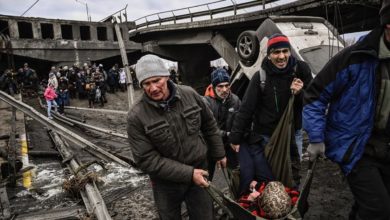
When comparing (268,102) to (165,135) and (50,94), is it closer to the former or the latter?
(165,135)

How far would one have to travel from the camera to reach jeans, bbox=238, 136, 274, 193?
10.6 feet

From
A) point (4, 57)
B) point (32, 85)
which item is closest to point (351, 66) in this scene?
point (32, 85)

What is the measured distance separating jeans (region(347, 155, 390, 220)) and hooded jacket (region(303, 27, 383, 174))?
0.24ft

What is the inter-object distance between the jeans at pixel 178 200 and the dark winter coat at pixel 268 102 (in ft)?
2.71

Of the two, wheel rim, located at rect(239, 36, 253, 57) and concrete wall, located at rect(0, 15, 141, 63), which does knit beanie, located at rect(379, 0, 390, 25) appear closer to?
wheel rim, located at rect(239, 36, 253, 57)

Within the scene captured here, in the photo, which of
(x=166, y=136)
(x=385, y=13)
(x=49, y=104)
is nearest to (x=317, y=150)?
(x=385, y=13)

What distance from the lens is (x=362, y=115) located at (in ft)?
7.72

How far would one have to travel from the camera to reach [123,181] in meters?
5.64

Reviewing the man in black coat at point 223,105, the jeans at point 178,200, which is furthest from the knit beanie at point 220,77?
the jeans at point 178,200

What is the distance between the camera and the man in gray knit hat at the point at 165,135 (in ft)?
8.12

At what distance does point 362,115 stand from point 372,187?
53cm

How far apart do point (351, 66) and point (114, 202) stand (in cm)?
384

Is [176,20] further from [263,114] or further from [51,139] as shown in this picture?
[263,114]

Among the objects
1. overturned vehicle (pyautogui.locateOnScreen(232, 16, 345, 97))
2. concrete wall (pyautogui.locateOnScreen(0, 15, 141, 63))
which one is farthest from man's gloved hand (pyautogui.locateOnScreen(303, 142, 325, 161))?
concrete wall (pyautogui.locateOnScreen(0, 15, 141, 63))
